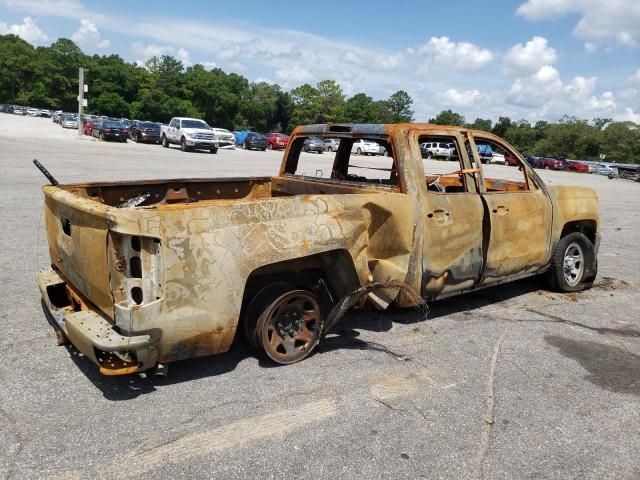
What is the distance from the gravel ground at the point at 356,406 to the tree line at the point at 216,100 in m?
83.3

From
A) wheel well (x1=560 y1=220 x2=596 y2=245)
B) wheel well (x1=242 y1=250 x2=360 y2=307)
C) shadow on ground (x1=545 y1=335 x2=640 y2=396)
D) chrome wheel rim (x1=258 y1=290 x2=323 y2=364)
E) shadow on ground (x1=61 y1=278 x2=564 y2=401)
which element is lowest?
shadow on ground (x1=61 y1=278 x2=564 y2=401)

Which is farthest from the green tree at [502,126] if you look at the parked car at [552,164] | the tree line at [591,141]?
the parked car at [552,164]

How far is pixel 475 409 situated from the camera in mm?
3555

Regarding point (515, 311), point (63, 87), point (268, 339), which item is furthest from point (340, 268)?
point (63, 87)

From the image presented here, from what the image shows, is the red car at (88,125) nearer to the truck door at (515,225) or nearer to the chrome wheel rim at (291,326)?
the truck door at (515,225)

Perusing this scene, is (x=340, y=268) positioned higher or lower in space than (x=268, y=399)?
higher

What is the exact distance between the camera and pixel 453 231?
4.77 meters

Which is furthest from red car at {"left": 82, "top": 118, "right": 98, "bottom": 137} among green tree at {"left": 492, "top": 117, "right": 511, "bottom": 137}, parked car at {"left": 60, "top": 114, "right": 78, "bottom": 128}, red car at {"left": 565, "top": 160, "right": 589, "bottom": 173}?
green tree at {"left": 492, "top": 117, "right": 511, "bottom": 137}

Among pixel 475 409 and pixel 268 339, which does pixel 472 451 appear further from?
pixel 268 339

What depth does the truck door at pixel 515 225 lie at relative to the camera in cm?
517

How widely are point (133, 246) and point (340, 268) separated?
162cm

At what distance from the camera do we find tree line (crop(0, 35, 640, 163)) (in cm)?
8412

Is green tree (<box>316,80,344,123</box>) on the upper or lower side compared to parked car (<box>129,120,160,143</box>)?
upper

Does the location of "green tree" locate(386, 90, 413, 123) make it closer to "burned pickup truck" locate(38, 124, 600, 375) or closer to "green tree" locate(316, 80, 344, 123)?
"green tree" locate(316, 80, 344, 123)
